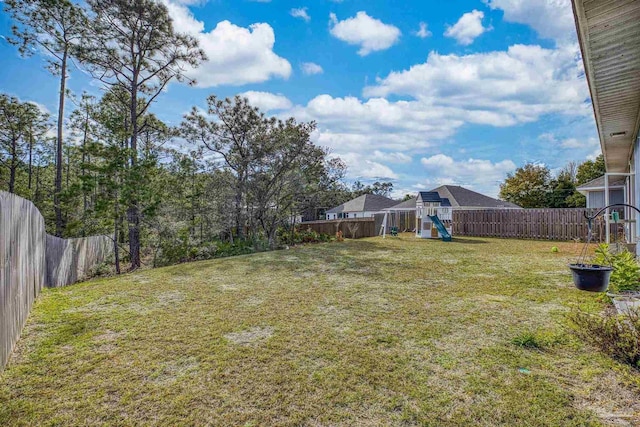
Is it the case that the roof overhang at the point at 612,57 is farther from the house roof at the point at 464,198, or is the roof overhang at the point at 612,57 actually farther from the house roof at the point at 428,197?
the house roof at the point at 464,198

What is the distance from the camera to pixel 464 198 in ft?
65.3

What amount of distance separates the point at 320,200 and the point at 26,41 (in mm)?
12676

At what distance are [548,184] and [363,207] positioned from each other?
48.7 feet

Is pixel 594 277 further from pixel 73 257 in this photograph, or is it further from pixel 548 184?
pixel 548 184

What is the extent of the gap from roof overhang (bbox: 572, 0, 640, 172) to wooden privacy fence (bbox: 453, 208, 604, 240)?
8.77m

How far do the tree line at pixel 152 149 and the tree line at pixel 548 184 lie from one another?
64.9 feet

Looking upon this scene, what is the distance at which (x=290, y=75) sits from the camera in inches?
490

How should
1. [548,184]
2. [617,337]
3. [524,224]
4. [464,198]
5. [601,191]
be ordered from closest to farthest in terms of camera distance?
[617,337], [601,191], [524,224], [464,198], [548,184]

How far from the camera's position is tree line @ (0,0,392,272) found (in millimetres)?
9516

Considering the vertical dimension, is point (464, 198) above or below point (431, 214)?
above

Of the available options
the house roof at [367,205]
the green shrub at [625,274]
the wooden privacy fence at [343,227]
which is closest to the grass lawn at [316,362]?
the green shrub at [625,274]

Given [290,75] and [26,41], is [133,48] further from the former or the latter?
[290,75]

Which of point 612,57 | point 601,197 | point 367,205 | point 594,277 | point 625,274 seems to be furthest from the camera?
point 367,205

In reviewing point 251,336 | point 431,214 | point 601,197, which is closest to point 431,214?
point 431,214
